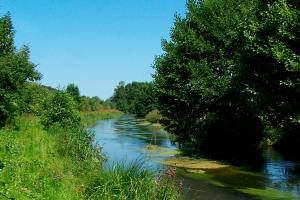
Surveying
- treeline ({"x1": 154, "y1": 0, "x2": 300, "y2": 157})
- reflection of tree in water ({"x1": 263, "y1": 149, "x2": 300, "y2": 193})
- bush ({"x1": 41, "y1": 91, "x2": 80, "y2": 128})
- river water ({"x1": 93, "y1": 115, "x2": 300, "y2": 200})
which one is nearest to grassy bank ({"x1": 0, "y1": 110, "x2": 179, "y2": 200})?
river water ({"x1": 93, "y1": 115, "x2": 300, "y2": 200})

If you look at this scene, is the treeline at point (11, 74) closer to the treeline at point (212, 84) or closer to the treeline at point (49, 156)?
the treeline at point (49, 156)

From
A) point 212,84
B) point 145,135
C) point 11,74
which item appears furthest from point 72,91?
point 11,74

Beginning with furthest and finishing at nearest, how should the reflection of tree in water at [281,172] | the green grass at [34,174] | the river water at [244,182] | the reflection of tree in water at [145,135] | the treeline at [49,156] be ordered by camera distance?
the reflection of tree in water at [145,135] < the reflection of tree in water at [281,172] < the river water at [244,182] < the treeline at [49,156] < the green grass at [34,174]

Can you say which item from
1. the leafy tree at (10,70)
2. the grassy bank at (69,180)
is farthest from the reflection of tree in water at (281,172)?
the leafy tree at (10,70)

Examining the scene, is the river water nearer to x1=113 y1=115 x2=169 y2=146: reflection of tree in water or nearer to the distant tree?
x1=113 y1=115 x2=169 y2=146: reflection of tree in water

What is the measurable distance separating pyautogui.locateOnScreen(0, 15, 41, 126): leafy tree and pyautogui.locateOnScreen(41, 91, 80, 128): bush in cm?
456

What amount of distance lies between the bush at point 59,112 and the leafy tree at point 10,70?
4557mm

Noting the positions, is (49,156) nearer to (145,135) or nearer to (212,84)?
(212,84)

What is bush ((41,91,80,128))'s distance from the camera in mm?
34000

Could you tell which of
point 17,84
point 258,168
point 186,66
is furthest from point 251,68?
point 17,84

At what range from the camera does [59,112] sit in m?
34.5

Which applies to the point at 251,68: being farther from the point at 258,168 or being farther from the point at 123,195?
the point at 123,195

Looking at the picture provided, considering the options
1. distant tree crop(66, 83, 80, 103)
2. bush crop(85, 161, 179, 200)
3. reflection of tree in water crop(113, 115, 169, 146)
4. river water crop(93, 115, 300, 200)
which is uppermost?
distant tree crop(66, 83, 80, 103)

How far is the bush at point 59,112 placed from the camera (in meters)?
34.0
